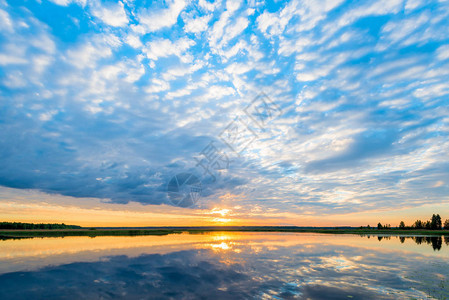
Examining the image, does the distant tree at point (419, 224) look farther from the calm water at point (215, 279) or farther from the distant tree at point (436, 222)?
the calm water at point (215, 279)

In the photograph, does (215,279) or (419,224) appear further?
(419,224)

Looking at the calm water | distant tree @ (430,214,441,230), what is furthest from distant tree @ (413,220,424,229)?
the calm water

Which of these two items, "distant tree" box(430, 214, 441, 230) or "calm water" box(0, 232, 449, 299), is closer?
"calm water" box(0, 232, 449, 299)

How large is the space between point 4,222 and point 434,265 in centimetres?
19708

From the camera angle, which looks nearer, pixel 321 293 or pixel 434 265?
pixel 321 293

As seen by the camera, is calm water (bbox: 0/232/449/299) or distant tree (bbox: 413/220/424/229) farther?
distant tree (bbox: 413/220/424/229)

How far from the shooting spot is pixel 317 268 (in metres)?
25.4

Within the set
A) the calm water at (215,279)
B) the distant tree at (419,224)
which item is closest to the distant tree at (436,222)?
the distant tree at (419,224)

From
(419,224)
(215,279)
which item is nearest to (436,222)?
(419,224)

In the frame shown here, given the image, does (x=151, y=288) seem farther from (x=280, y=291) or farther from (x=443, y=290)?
(x=443, y=290)

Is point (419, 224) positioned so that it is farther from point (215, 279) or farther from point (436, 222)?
point (215, 279)

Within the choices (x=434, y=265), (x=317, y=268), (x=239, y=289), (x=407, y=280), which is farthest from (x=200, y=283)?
(x=434, y=265)

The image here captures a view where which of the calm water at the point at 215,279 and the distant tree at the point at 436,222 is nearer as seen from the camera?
the calm water at the point at 215,279

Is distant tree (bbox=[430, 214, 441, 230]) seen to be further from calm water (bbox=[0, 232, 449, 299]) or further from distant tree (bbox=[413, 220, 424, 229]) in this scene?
calm water (bbox=[0, 232, 449, 299])
